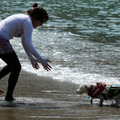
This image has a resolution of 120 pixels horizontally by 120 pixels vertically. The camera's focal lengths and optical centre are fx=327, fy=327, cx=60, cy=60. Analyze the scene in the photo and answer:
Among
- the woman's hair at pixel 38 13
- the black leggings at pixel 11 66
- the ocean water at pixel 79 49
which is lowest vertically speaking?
the ocean water at pixel 79 49

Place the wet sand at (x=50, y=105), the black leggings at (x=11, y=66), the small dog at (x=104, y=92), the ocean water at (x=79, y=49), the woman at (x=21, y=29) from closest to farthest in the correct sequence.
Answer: the wet sand at (x=50, y=105)
the woman at (x=21, y=29)
the black leggings at (x=11, y=66)
the small dog at (x=104, y=92)
the ocean water at (x=79, y=49)

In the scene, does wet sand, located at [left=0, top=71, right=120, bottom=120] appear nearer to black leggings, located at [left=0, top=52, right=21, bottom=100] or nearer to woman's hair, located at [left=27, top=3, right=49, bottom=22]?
black leggings, located at [left=0, top=52, right=21, bottom=100]

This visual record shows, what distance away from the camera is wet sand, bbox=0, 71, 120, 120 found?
460cm

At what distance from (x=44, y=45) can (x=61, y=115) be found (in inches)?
291

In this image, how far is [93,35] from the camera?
14.4m

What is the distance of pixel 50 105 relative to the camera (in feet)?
17.6

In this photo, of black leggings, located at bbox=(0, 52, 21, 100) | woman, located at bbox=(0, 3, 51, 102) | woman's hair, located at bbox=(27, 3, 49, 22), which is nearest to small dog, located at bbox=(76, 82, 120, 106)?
woman, located at bbox=(0, 3, 51, 102)

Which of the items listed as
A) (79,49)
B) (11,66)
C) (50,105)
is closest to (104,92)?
(50,105)

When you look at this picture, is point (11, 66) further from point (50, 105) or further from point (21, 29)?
point (50, 105)

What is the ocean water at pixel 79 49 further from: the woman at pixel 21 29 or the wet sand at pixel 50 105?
the woman at pixel 21 29

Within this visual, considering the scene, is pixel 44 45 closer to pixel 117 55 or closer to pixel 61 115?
pixel 117 55

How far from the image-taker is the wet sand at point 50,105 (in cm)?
460

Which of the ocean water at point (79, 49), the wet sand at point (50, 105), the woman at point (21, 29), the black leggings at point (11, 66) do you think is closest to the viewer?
the wet sand at point (50, 105)

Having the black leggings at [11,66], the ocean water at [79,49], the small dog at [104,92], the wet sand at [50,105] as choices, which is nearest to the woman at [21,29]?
the black leggings at [11,66]
